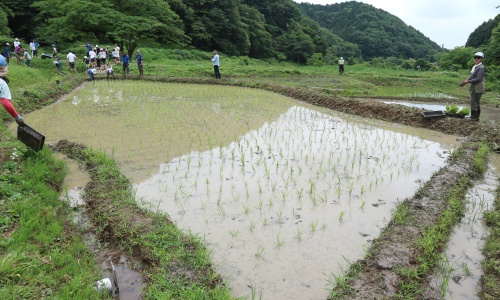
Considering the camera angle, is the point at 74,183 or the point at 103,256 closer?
the point at 103,256

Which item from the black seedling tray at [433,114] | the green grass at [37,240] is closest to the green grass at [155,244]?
the green grass at [37,240]

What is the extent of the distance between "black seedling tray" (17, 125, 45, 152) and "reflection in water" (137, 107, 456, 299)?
159 cm

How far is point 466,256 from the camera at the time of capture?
3.26m

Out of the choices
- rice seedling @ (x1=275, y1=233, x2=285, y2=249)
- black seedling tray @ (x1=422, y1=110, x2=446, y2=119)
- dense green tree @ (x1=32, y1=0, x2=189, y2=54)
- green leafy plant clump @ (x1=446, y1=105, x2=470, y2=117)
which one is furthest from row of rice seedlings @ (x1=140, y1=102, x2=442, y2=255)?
dense green tree @ (x1=32, y1=0, x2=189, y2=54)

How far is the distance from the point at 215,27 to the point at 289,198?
35133mm

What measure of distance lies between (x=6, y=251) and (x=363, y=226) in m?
3.50

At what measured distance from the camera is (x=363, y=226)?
12.3ft

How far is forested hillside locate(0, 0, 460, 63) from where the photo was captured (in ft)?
65.4

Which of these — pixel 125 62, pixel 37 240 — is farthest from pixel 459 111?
pixel 125 62

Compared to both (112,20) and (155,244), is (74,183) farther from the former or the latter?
(112,20)

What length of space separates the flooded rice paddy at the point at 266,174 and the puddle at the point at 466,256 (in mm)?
714

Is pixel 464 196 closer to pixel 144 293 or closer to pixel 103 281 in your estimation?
pixel 144 293

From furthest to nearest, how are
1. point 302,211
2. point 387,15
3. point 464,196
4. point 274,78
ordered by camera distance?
1. point 387,15
2. point 274,78
3. point 464,196
4. point 302,211

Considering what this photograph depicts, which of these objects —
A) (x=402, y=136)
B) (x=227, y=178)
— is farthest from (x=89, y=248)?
(x=402, y=136)
